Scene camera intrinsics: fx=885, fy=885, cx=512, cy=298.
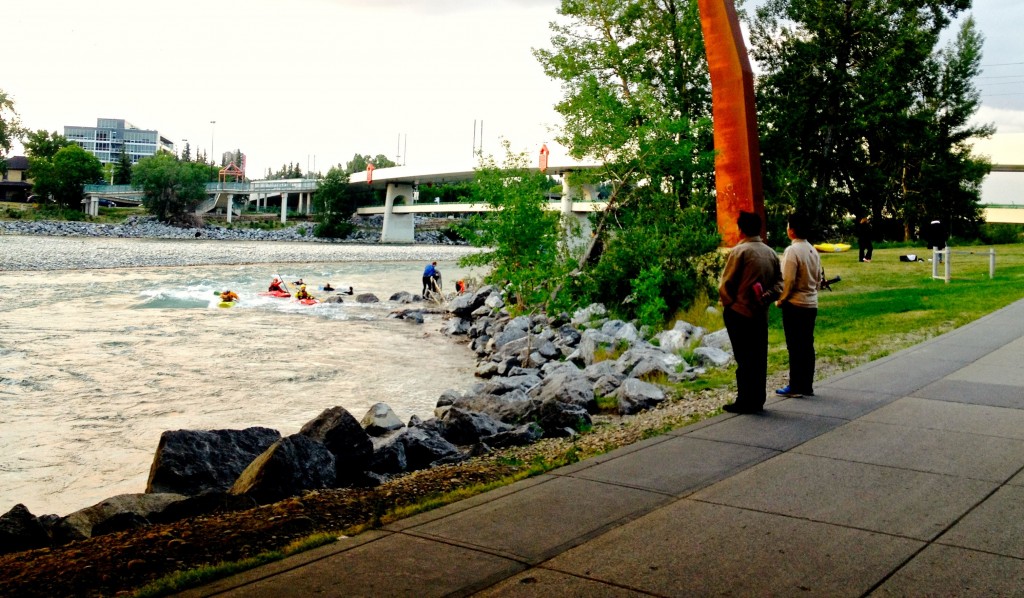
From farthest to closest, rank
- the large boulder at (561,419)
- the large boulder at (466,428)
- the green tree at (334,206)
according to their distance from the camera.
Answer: the green tree at (334,206) < the large boulder at (466,428) < the large boulder at (561,419)

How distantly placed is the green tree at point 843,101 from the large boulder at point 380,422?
78.2 ft

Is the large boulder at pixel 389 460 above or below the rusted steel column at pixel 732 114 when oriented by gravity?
below

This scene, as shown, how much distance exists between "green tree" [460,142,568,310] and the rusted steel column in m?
4.34

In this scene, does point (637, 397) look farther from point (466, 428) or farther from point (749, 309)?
point (749, 309)

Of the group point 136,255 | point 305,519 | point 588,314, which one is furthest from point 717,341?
point 136,255

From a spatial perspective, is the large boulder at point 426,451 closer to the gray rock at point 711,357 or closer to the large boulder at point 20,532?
the large boulder at point 20,532

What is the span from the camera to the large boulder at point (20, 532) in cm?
593

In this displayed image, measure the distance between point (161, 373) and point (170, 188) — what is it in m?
102

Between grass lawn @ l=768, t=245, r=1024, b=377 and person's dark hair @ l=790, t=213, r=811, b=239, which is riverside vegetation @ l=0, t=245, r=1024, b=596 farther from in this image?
person's dark hair @ l=790, t=213, r=811, b=239

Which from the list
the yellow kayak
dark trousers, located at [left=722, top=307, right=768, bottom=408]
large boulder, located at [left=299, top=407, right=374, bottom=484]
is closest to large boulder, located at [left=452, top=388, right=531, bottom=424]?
large boulder, located at [left=299, top=407, right=374, bottom=484]

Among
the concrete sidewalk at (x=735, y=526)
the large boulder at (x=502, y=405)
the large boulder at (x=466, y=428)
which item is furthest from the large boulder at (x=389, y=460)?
the large boulder at (x=502, y=405)

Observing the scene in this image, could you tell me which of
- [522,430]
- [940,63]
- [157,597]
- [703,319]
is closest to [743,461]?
[522,430]

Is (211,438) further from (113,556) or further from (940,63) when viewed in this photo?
(940,63)

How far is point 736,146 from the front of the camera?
21484mm
